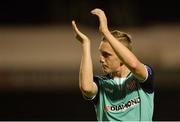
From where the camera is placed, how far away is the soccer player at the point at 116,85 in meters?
3.04

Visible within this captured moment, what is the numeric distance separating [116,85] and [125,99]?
3.1 inches

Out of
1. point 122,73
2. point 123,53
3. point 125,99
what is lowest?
point 125,99

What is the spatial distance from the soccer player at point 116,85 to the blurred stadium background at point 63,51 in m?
3.55

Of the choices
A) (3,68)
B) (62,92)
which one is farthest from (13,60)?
(62,92)

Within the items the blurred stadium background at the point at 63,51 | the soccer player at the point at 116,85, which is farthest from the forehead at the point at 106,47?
the blurred stadium background at the point at 63,51

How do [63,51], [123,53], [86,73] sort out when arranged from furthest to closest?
[63,51] < [86,73] < [123,53]

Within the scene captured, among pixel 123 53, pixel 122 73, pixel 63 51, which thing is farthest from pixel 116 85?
pixel 63 51

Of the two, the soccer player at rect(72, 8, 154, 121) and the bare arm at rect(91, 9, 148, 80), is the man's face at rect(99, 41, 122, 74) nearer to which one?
the soccer player at rect(72, 8, 154, 121)

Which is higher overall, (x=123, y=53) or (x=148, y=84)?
(x=123, y=53)

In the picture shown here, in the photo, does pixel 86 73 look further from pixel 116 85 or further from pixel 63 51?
pixel 63 51

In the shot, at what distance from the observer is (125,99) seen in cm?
311

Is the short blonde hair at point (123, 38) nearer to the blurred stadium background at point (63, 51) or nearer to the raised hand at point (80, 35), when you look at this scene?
the raised hand at point (80, 35)

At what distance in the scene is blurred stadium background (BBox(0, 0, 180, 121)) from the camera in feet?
23.4

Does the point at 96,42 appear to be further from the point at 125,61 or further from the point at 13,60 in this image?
the point at 125,61
